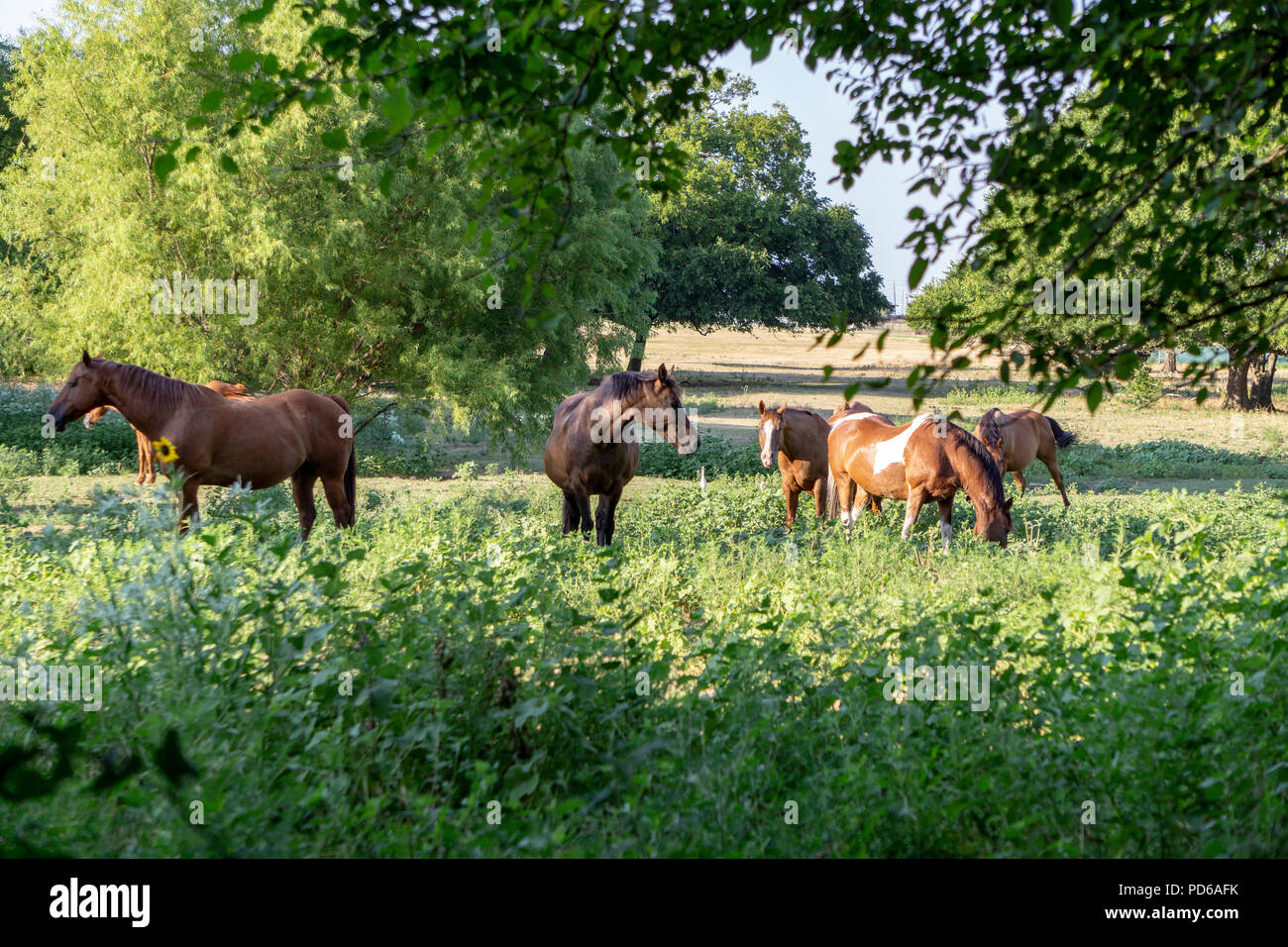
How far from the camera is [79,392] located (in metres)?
8.64

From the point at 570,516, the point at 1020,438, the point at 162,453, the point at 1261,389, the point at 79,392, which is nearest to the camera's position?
the point at 162,453

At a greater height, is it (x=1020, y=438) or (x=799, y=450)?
(x=1020, y=438)

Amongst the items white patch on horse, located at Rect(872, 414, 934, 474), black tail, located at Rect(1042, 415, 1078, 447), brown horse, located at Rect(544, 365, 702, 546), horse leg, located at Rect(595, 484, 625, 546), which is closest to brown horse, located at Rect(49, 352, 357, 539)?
brown horse, located at Rect(544, 365, 702, 546)

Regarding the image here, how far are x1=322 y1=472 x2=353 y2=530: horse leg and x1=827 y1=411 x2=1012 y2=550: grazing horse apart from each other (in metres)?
5.73

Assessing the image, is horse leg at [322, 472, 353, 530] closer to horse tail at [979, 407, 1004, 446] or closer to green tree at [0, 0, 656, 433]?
green tree at [0, 0, 656, 433]

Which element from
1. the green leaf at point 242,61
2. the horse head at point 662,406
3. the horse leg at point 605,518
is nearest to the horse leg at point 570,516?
the horse leg at point 605,518

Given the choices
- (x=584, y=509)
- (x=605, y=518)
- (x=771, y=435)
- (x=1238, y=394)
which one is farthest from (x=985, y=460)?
(x=1238, y=394)

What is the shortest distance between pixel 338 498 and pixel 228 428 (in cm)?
154

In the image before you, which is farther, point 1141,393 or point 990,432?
point 1141,393

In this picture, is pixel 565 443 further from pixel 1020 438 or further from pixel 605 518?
pixel 1020 438

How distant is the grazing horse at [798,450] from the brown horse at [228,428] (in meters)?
5.16

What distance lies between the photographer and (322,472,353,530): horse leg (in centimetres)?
1048
